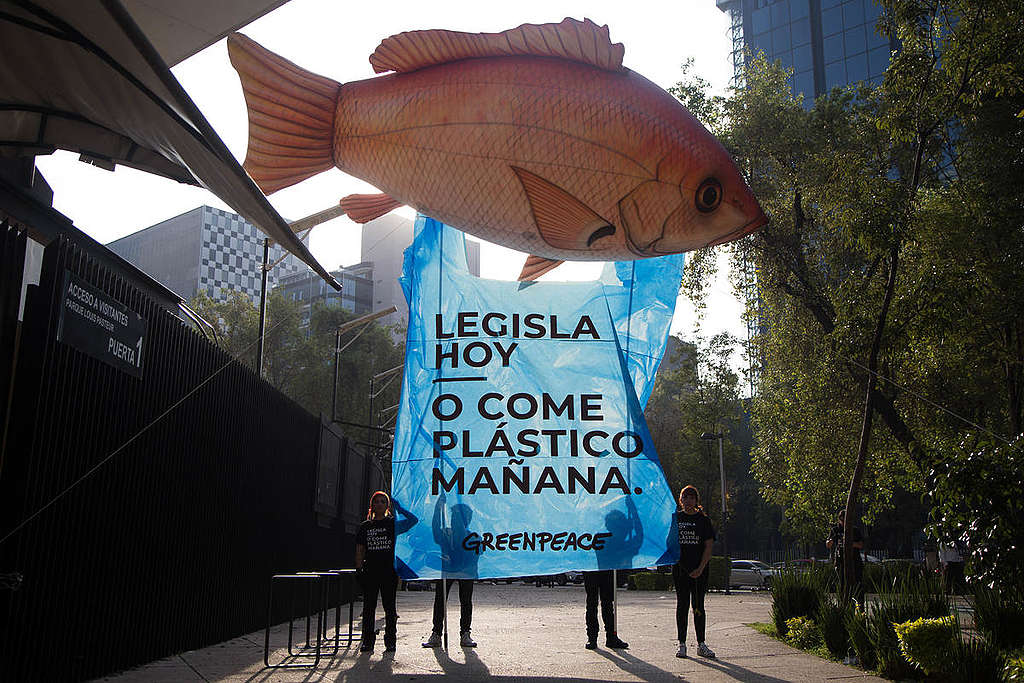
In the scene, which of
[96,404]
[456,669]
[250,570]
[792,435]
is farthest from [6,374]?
[792,435]

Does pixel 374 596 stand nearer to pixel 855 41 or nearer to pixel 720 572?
pixel 720 572

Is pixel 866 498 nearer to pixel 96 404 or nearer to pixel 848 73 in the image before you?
pixel 96 404

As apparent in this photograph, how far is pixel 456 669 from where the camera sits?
7.59 m

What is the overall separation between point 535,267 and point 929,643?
13.4 feet

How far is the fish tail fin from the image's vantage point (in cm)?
520

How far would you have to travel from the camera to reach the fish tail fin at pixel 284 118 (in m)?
5.20

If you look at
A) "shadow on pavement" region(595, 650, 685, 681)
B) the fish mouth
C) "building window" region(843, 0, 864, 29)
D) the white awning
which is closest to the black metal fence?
the white awning

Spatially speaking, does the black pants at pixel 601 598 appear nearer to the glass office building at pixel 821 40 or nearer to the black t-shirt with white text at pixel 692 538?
the black t-shirt with white text at pixel 692 538

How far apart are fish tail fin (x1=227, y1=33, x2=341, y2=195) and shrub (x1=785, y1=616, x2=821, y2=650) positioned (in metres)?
7.07

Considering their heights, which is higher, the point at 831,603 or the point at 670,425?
the point at 670,425

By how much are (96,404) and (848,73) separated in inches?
2408

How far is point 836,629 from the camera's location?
8.15m

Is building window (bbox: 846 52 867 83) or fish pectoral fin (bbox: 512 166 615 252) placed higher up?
building window (bbox: 846 52 867 83)

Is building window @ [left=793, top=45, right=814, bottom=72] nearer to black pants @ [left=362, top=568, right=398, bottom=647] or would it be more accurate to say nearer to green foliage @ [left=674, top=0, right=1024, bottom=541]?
green foliage @ [left=674, top=0, right=1024, bottom=541]
